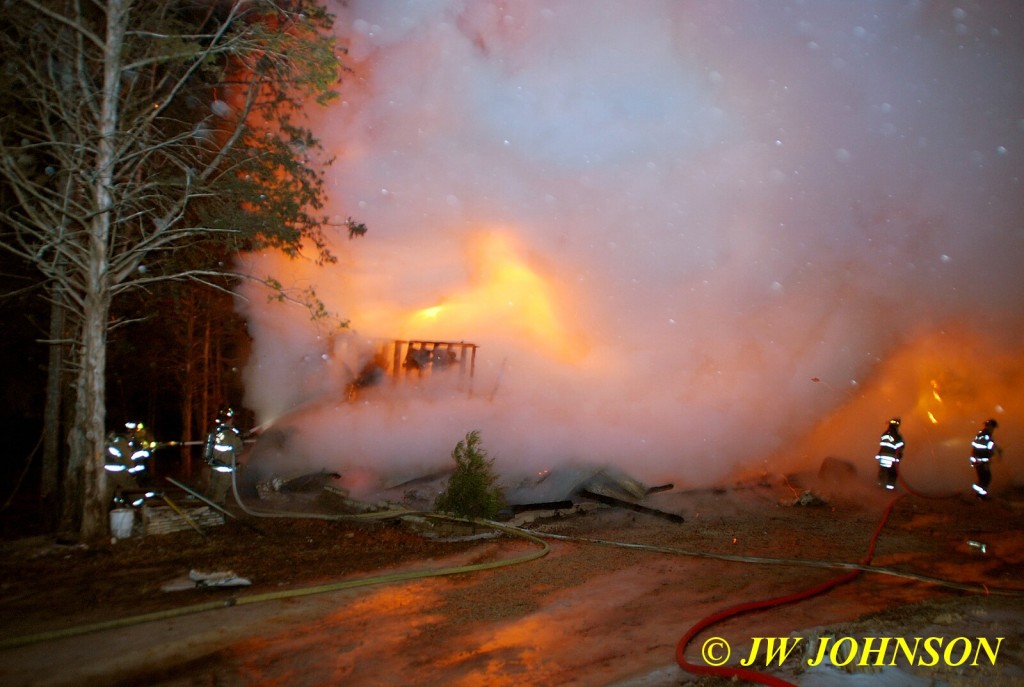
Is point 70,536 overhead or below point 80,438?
below

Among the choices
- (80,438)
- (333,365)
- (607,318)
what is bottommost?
(80,438)

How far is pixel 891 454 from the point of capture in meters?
11.3

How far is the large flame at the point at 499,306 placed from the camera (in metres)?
15.0

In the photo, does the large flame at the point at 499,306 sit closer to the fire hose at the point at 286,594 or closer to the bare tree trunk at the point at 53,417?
the fire hose at the point at 286,594

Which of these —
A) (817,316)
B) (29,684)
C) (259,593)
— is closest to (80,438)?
(259,593)

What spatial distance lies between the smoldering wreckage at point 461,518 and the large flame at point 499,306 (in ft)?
3.19

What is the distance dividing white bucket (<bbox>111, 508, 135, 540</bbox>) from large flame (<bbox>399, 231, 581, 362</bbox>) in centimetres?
875

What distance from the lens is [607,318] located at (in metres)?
14.2

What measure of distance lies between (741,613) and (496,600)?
6.76ft

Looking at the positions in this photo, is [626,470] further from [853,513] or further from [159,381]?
[159,381]

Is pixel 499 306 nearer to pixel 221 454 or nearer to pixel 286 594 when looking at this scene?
pixel 221 454

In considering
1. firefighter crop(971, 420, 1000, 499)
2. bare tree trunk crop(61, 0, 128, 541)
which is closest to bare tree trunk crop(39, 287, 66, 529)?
bare tree trunk crop(61, 0, 128, 541)

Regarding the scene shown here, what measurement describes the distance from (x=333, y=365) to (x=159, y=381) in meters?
15.2

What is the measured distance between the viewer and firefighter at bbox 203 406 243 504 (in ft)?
32.1
